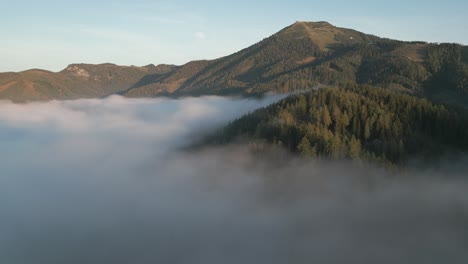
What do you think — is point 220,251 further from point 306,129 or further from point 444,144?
point 444,144

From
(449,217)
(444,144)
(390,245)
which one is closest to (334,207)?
(390,245)

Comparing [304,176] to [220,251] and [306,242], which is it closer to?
[306,242]

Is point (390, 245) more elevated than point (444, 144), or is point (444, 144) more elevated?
point (444, 144)

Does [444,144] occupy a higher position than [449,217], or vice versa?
[444,144]

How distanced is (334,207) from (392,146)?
3712 centimetres

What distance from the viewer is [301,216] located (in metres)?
177

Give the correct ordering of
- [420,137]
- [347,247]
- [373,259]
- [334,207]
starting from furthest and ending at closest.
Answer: [420,137] < [334,207] < [347,247] < [373,259]

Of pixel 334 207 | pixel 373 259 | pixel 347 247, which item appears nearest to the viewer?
pixel 373 259

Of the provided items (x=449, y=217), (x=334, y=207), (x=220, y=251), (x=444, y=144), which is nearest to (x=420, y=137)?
(x=444, y=144)

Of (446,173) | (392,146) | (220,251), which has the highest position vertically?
(392,146)

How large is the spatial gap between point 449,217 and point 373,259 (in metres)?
41.3

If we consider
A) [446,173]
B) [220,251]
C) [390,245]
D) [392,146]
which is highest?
[392,146]

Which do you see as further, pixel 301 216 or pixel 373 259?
pixel 301 216

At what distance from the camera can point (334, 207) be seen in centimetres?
17650
